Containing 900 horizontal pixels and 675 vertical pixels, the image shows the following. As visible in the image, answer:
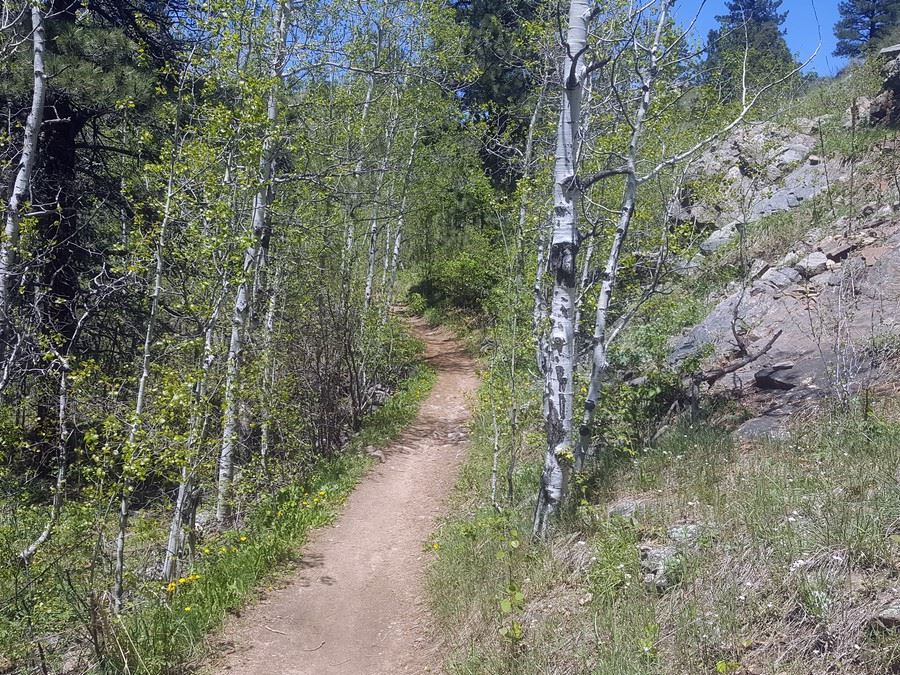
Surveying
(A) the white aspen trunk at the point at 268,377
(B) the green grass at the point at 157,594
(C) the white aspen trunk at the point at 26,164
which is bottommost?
(B) the green grass at the point at 157,594

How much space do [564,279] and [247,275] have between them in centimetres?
369

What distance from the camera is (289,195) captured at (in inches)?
375

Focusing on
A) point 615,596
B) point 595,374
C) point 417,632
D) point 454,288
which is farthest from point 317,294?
point 454,288

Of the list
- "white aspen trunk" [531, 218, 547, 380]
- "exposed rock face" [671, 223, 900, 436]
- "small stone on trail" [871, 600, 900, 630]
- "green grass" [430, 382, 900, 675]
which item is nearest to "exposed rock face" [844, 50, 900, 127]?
"exposed rock face" [671, 223, 900, 436]

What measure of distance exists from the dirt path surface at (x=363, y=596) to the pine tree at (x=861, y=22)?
1321 inches

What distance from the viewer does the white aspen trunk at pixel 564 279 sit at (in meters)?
4.98

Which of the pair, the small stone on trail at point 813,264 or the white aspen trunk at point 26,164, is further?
the small stone on trail at point 813,264

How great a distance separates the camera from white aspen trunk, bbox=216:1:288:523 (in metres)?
6.73

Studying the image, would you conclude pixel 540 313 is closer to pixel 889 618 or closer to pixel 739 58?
pixel 739 58

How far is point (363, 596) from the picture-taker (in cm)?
609

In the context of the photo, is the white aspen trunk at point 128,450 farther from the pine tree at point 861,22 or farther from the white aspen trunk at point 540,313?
→ the pine tree at point 861,22

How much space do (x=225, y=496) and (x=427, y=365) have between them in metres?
9.33

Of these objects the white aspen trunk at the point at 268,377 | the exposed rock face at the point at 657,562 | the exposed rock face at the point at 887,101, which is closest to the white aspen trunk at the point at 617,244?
the exposed rock face at the point at 657,562

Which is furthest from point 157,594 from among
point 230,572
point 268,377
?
point 268,377
